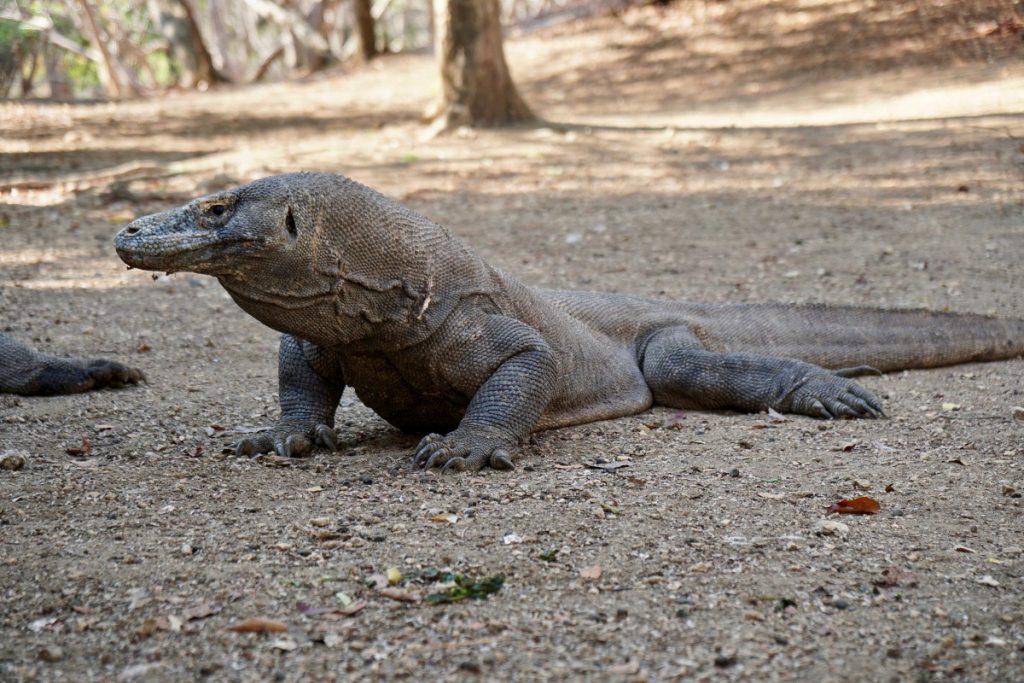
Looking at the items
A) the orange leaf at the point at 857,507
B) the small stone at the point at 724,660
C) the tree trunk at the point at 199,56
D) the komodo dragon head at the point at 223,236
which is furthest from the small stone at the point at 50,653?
the tree trunk at the point at 199,56

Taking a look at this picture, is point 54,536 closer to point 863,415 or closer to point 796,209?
point 863,415

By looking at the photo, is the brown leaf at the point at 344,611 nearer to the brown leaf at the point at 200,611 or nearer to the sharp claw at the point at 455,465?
the brown leaf at the point at 200,611

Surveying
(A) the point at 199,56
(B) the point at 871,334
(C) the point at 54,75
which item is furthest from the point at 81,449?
(C) the point at 54,75

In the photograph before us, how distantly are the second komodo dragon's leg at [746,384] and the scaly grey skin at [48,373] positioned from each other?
7.95ft

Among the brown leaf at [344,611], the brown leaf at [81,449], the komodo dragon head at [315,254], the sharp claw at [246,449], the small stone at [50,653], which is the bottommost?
the sharp claw at [246,449]

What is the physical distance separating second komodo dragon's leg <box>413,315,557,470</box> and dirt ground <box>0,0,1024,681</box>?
13 cm

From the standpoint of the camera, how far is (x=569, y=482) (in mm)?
3838

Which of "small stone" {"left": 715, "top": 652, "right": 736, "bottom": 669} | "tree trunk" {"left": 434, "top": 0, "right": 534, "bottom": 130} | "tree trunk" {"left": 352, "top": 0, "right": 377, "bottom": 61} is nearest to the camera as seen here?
"small stone" {"left": 715, "top": 652, "right": 736, "bottom": 669}

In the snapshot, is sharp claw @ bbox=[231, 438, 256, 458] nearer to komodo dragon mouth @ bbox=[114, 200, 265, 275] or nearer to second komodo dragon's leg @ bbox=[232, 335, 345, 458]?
second komodo dragon's leg @ bbox=[232, 335, 345, 458]

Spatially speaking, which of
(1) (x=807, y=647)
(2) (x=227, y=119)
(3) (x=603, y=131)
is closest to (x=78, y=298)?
(1) (x=807, y=647)

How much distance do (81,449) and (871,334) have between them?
12.3 ft

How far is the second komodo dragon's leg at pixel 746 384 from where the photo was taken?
4965 mm

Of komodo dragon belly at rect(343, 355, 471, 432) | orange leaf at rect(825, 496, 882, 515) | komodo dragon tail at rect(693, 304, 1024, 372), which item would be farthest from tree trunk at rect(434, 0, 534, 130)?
orange leaf at rect(825, 496, 882, 515)

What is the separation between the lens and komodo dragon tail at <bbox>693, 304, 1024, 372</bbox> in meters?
5.75
